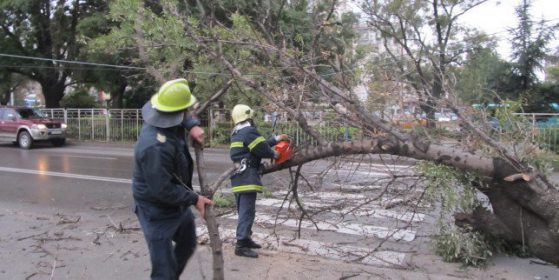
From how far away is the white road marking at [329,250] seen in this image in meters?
5.01

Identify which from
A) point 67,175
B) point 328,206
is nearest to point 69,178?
point 67,175

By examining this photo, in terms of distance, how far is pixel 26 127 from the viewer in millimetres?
19359

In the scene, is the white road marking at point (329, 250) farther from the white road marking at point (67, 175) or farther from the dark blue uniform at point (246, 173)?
the white road marking at point (67, 175)

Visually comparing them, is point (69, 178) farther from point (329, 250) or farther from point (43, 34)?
point (43, 34)

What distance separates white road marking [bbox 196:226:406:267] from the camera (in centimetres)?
501

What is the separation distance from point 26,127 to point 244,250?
17310 millimetres

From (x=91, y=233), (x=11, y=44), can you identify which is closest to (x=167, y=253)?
(x=91, y=233)

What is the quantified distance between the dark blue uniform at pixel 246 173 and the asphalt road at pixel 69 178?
3599mm

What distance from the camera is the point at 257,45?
468 cm

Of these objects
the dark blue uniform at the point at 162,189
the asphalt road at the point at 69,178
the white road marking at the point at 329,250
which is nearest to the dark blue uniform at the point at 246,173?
the white road marking at the point at 329,250

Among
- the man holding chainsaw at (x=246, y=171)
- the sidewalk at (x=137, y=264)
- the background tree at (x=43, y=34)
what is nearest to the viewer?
the sidewalk at (x=137, y=264)

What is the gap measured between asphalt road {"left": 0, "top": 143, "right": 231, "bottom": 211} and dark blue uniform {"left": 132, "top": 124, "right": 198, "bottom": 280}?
16.5 ft

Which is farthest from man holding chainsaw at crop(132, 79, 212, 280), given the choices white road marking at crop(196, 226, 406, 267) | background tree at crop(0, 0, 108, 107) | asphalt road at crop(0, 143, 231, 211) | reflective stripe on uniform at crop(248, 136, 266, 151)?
background tree at crop(0, 0, 108, 107)

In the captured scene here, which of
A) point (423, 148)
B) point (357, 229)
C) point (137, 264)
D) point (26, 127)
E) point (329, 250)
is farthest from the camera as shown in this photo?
point (26, 127)
